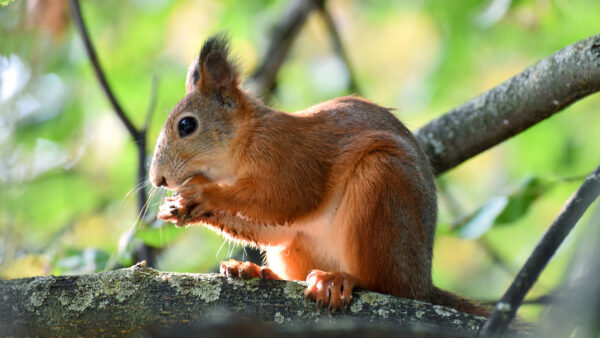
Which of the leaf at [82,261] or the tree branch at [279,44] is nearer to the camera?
the leaf at [82,261]

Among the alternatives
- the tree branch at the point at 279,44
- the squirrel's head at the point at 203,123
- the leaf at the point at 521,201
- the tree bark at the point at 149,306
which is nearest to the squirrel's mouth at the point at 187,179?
the squirrel's head at the point at 203,123

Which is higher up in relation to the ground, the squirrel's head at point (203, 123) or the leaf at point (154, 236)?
the squirrel's head at point (203, 123)

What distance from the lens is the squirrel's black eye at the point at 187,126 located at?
3.83m

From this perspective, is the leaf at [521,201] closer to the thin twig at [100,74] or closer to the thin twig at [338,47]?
the thin twig at [338,47]

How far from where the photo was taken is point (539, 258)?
198cm

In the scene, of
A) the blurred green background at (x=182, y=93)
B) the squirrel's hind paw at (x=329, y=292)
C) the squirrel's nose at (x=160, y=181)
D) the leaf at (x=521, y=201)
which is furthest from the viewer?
the blurred green background at (x=182, y=93)

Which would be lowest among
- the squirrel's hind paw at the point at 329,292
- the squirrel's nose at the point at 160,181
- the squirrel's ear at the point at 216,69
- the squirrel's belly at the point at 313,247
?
the squirrel's hind paw at the point at 329,292

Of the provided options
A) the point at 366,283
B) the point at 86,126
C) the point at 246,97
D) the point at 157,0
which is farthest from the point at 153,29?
the point at 366,283

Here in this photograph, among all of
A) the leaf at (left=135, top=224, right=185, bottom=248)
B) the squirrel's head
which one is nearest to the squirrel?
the squirrel's head

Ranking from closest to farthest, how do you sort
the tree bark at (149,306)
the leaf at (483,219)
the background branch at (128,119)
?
the tree bark at (149,306)
the leaf at (483,219)
the background branch at (128,119)

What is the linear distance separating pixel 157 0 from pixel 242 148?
3.35 meters

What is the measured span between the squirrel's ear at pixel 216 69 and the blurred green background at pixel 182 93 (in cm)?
17

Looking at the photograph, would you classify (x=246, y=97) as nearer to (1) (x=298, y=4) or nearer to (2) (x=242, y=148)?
(2) (x=242, y=148)

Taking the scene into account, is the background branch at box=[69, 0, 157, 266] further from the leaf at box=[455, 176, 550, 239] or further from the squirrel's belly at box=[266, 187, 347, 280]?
the leaf at box=[455, 176, 550, 239]
